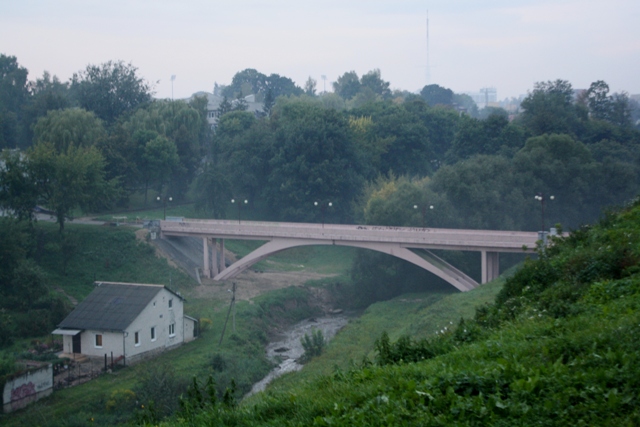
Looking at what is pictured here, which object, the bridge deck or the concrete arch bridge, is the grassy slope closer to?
the concrete arch bridge

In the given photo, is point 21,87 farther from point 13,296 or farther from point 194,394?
point 194,394

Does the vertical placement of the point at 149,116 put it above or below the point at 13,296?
above

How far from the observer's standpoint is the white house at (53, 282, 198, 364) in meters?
25.9

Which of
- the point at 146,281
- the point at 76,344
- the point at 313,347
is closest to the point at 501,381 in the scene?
the point at 313,347

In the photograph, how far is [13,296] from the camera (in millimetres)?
30828

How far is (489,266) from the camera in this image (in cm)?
3247

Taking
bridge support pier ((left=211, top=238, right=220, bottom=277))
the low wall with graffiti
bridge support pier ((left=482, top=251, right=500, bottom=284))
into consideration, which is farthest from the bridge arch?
the low wall with graffiti

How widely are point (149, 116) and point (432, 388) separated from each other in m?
49.9

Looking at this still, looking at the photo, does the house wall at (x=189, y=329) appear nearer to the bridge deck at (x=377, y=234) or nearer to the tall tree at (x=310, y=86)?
the bridge deck at (x=377, y=234)

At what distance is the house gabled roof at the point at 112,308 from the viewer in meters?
26.0

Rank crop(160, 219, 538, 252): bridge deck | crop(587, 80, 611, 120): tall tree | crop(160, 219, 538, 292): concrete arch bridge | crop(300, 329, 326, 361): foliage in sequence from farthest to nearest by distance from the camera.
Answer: crop(587, 80, 611, 120): tall tree → crop(160, 219, 538, 292): concrete arch bridge → crop(160, 219, 538, 252): bridge deck → crop(300, 329, 326, 361): foliage

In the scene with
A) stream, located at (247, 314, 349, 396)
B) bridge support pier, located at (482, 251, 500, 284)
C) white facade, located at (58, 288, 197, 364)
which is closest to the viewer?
white facade, located at (58, 288, 197, 364)

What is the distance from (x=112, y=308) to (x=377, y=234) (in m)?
13.6

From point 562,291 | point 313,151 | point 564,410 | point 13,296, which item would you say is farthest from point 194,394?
point 313,151
